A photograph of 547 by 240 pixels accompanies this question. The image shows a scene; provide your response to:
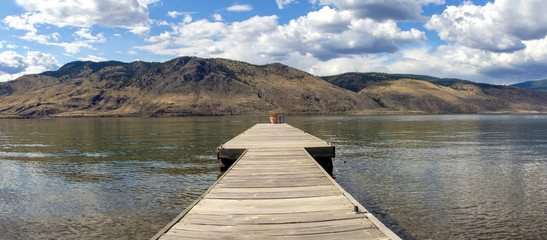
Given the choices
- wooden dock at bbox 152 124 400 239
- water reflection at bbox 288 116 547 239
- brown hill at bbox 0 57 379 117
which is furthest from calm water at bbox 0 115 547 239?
brown hill at bbox 0 57 379 117

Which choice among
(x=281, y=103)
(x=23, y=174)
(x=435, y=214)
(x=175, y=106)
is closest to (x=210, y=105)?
(x=175, y=106)

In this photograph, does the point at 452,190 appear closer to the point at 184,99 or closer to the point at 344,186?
the point at 344,186

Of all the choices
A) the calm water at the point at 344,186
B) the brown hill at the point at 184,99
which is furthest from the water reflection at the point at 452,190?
the brown hill at the point at 184,99

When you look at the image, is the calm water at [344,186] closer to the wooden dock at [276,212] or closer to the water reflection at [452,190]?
the water reflection at [452,190]

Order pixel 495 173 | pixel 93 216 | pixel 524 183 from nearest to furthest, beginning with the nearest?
1. pixel 93 216
2. pixel 524 183
3. pixel 495 173

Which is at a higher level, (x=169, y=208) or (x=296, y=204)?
(x=296, y=204)

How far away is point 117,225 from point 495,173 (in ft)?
58.1

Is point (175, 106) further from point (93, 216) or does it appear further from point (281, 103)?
point (93, 216)

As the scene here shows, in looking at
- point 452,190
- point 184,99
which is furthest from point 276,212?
point 184,99

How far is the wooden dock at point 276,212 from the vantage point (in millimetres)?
6223

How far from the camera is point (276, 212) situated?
24.5 feet

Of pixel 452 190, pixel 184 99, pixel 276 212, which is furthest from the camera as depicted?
pixel 184 99

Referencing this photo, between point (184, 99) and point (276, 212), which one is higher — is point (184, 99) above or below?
above

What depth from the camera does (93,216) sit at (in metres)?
11.8
